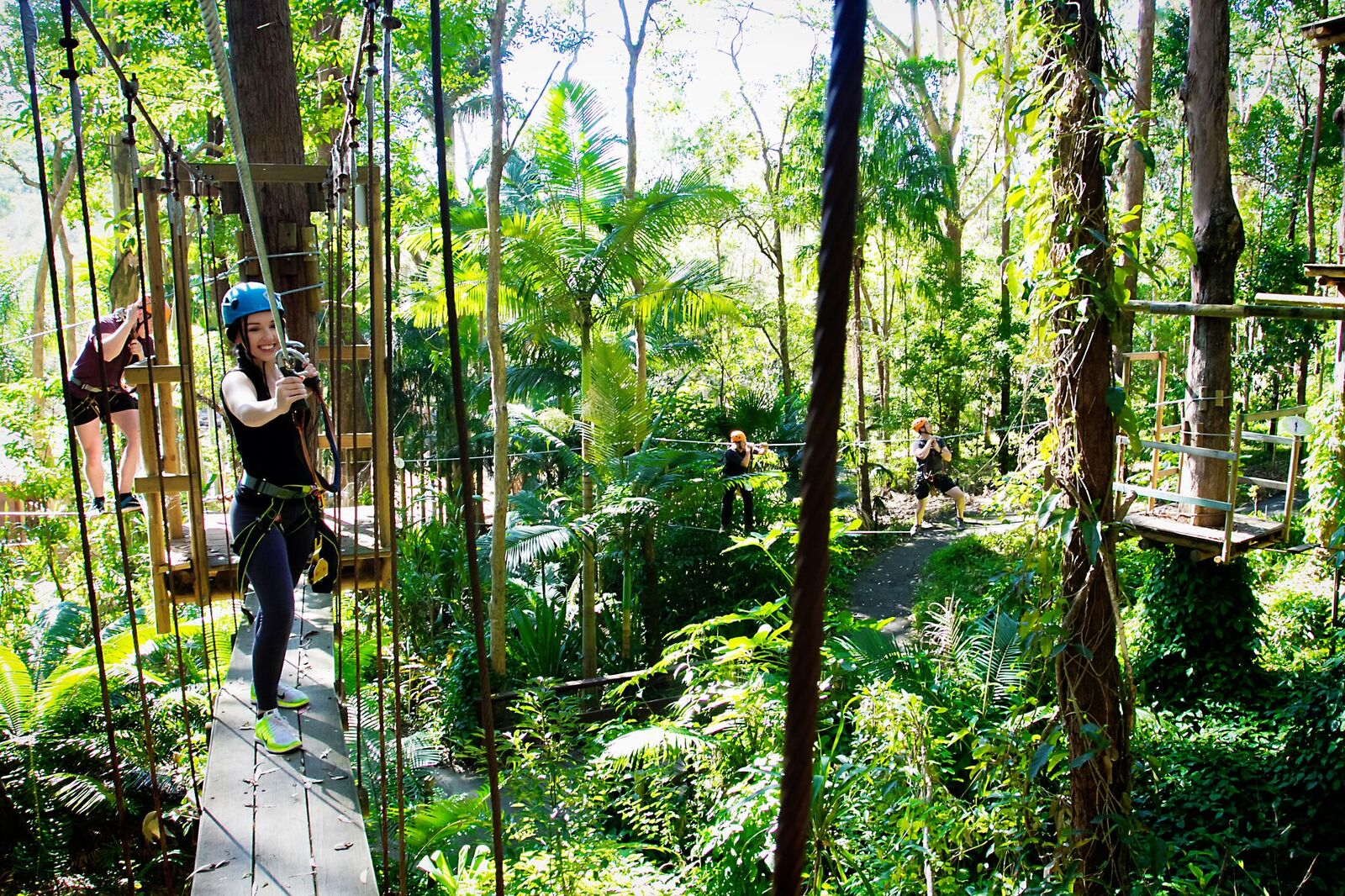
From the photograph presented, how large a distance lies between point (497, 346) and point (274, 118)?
13.0 feet

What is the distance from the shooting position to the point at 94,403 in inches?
205

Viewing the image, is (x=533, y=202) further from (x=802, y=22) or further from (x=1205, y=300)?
(x=802, y=22)

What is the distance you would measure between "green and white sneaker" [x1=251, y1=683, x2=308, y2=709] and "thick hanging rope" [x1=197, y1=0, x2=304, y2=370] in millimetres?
1114

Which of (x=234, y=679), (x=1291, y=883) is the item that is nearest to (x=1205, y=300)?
(x=1291, y=883)

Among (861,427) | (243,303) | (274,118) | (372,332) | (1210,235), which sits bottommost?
(861,427)

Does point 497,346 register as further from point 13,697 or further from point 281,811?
point 281,811

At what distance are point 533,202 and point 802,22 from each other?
10917 mm

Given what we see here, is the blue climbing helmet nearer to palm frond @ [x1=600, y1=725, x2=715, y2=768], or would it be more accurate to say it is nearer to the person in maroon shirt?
the person in maroon shirt

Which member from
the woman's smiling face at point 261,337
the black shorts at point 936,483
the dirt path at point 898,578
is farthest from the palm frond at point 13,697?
the black shorts at point 936,483

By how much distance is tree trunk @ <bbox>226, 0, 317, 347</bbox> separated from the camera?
527cm

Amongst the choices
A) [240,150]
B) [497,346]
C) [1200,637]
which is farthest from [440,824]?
[1200,637]

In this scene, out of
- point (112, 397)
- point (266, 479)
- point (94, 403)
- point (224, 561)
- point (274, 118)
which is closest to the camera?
point (266, 479)

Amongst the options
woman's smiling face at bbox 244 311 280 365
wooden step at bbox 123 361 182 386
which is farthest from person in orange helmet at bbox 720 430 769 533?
woman's smiling face at bbox 244 311 280 365

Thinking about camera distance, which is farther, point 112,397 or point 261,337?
point 112,397
